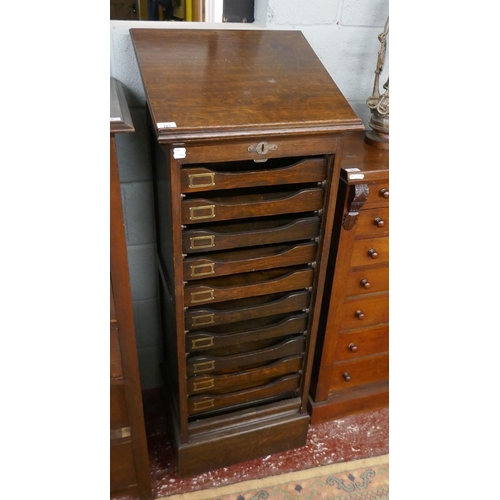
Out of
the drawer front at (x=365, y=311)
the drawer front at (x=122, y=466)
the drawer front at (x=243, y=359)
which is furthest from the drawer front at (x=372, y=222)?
the drawer front at (x=122, y=466)

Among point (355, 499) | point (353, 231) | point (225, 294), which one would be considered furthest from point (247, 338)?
point (355, 499)

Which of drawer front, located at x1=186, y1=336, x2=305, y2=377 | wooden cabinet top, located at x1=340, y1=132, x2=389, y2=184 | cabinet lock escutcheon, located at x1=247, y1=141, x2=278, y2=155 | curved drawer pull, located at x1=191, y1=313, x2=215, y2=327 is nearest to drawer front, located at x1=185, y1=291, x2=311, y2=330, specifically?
curved drawer pull, located at x1=191, y1=313, x2=215, y2=327

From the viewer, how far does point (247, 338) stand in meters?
1.40

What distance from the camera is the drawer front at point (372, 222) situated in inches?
54.7

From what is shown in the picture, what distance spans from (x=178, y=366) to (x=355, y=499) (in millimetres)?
769

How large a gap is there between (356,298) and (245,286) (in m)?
0.45

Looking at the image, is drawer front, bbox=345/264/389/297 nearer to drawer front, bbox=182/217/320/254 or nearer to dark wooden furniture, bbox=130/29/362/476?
dark wooden furniture, bbox=130/29/362/476

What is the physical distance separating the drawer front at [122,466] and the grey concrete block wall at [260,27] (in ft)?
1.69

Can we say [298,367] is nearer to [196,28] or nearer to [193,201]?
[193,201]

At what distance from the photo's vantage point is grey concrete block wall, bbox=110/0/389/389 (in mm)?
1380

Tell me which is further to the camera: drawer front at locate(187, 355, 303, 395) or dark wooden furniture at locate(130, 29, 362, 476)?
drawer front at locate(187, 355, 303, 395)

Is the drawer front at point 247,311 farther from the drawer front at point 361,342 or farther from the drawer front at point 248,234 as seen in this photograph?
the drawer front at point 361,342

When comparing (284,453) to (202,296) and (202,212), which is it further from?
(202,212)

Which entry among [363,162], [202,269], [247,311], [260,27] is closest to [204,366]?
[247,311]
